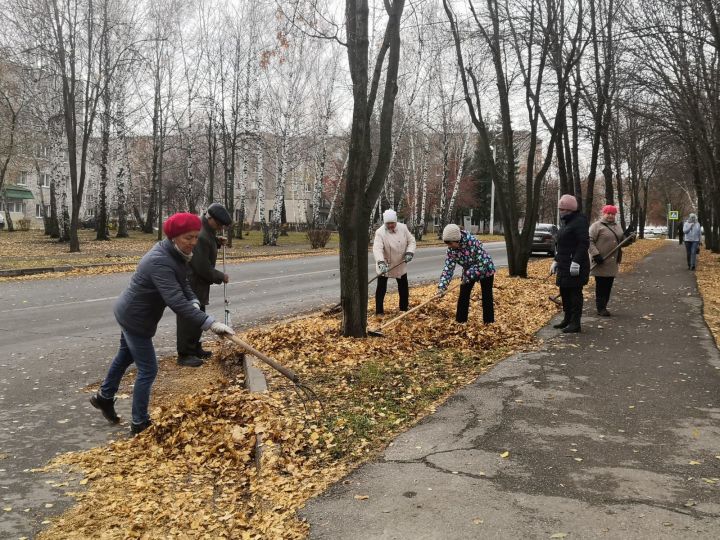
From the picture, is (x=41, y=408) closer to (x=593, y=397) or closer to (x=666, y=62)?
(x=593, y=397)

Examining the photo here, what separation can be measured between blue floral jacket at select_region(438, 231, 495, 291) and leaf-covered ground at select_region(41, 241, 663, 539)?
4.50 ft

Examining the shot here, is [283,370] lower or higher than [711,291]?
higher

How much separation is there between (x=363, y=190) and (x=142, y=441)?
4339mm

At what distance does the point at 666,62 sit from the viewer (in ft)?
66.5

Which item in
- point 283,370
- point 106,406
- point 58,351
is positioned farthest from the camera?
point 58,351

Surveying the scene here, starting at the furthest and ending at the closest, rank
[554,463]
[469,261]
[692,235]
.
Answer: [692,235]
[469,261]
[554,463]

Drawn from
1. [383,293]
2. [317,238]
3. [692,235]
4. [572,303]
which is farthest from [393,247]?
[317,238]

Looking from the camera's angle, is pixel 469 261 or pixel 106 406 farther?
pixel 469 261

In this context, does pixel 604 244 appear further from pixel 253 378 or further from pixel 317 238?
pixel 317 238

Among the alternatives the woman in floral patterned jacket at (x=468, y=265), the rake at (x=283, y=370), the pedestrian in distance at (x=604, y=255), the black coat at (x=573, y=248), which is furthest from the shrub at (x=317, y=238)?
the rake at (x=283, y=370)

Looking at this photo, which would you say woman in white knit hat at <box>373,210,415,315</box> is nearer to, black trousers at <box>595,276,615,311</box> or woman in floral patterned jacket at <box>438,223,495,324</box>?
woman in floral patterned jacket at <box>438,223,495,324</box>

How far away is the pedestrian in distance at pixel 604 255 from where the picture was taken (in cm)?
1080

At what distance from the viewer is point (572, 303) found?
9.38 meters

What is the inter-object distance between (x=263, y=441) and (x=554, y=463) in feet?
6.40
